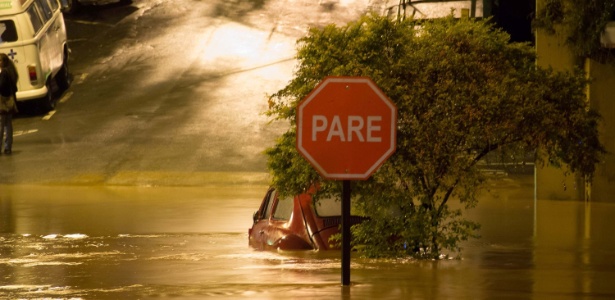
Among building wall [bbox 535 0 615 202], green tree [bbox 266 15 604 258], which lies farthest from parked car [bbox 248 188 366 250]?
building wall [bbox 535 0 615 202]

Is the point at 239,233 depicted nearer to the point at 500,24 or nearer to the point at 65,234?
the point at 65,234

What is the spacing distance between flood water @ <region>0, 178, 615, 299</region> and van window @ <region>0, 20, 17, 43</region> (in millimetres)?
5525

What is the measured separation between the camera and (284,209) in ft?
46.4

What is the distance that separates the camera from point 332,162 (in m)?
9.90

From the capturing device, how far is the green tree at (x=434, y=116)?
40.7 ft

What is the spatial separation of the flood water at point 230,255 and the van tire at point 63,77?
25.5 feet

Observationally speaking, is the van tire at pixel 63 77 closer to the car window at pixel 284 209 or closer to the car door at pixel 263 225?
the car door at pixel 263 225

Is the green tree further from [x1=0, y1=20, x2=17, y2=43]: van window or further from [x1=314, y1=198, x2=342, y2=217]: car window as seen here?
[x1=0, y1=20, x2=17, y2=43]: van window

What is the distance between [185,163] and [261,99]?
4854 mm

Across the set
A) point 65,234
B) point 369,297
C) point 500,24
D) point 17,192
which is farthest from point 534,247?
point 500,24

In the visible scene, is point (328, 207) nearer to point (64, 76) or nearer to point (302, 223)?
point (302, 223)

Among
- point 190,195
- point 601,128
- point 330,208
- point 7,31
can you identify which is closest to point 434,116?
point 330,208

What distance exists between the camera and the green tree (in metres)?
12.4

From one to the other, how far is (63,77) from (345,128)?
70.1ft
